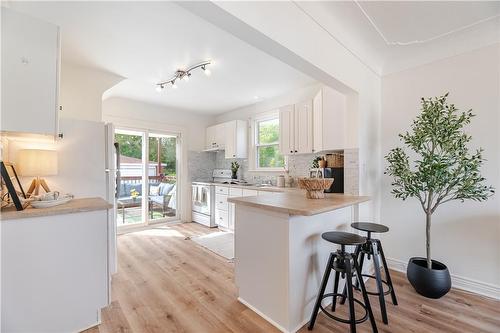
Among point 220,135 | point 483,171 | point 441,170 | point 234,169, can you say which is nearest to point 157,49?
point 220,135

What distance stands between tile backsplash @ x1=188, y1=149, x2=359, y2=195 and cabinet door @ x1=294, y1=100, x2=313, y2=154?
1.04 ft

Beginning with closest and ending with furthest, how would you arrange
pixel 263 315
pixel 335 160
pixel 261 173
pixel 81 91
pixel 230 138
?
pixel 263 315 < pixel 81 91 < pixel 335 160 < pixel 261 173 < pixel 230 138

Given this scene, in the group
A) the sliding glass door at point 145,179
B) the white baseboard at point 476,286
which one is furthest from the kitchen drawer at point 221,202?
the white baseboard at point 476,286

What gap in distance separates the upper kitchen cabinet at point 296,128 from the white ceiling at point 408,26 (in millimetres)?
1079

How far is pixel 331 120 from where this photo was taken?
2779 millimetres

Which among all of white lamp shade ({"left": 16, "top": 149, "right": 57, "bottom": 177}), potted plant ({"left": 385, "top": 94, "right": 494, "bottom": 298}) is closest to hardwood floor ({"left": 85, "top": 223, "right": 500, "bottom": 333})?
potted plant ({"left": 385, "top": 94, "right": 494, "bottom": 298})

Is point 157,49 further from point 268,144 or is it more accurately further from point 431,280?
point 431,280

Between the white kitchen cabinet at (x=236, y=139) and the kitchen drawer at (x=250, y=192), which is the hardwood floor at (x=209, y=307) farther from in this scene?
the white kitchen cabinet at (x=236, y=139)

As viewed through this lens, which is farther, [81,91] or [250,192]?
[250,192]

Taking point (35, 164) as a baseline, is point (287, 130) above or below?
above

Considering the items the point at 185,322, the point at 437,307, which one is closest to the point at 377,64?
the point at 437,307

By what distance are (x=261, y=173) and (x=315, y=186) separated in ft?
7.90

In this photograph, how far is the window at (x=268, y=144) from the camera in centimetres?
428

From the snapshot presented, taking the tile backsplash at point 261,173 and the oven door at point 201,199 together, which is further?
the oven door at point 201,199
